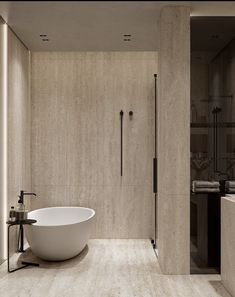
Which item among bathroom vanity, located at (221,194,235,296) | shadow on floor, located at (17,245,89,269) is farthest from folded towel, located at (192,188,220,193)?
shadow on floor, located at (17,245,89,269)

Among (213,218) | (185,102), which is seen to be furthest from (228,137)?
(213,218)

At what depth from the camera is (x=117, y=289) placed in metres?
3.26

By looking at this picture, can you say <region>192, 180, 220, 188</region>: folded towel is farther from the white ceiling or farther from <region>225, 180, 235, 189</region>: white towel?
the white ceiling

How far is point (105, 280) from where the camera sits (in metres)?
3.52

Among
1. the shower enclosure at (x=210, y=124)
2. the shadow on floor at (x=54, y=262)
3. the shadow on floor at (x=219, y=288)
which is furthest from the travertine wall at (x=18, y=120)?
the shadow on floor at (x=219, y=288)

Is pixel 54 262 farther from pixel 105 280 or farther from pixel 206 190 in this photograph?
pixel 206 190

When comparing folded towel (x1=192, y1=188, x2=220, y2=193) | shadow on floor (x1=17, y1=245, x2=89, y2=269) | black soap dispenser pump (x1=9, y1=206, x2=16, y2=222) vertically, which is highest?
folded towel (x1=192, y1=188, x2=220, y2=193)

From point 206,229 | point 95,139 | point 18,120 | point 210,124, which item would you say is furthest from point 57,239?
point 210,124

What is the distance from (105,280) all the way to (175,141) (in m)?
1.56

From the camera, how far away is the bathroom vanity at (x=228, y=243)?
308cm

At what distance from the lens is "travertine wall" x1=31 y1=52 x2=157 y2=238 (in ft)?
17.5

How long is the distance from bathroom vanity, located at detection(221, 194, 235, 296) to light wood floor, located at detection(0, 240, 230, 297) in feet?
0.36

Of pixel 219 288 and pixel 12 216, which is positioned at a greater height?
pixel 12 216

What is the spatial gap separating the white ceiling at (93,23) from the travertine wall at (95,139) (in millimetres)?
388
